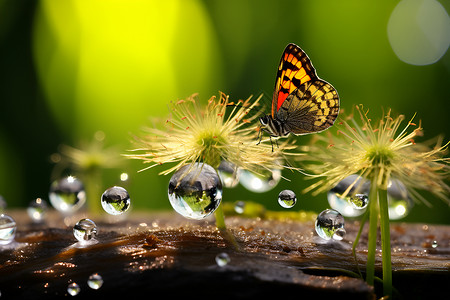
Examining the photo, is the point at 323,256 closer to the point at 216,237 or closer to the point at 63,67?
the point at 216,237

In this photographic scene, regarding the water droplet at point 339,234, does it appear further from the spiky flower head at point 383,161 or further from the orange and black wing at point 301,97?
the orange and black wing at point 301,97

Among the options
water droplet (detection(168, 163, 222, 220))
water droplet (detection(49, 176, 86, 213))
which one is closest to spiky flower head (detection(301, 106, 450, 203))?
water droplet (detection(168, 163, 222, 220))

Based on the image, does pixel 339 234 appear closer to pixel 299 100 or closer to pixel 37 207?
pixel 299 100

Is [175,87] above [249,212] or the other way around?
above

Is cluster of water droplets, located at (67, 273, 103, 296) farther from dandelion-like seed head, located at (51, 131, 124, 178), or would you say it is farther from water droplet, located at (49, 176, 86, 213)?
dandelion-like seed head, located at (51, 131, 124, 178)

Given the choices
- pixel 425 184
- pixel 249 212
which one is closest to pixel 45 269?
pixel 425 184
